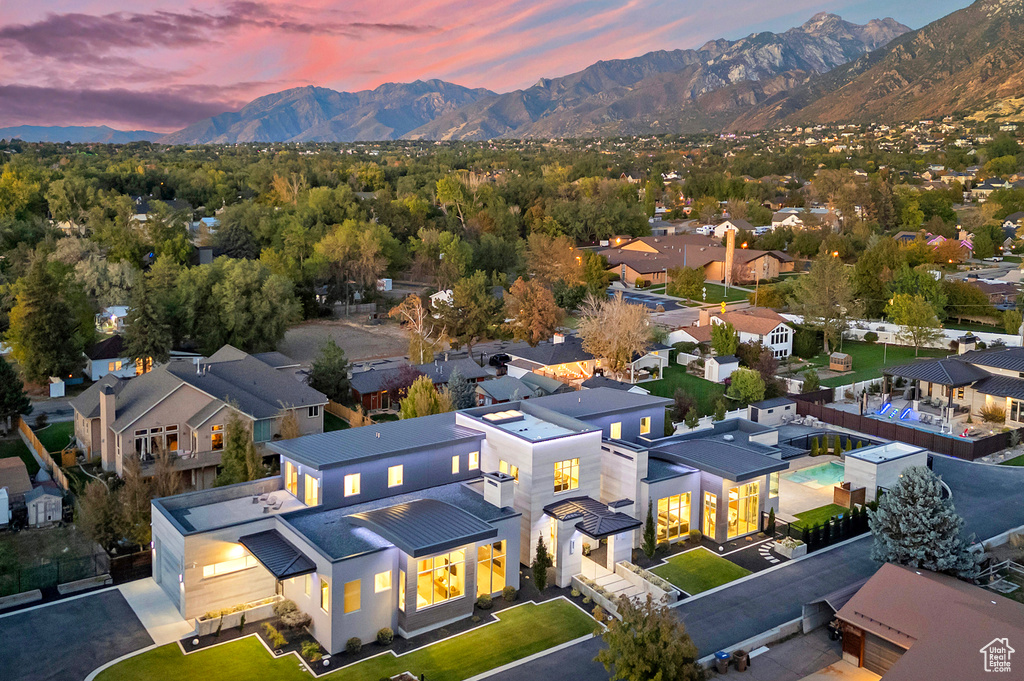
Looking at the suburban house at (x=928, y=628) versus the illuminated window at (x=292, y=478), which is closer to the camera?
the suburban house at (x=928, y=628)

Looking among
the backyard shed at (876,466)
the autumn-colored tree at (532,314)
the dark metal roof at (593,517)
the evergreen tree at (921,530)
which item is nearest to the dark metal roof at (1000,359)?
the backyard shed at (876,466)

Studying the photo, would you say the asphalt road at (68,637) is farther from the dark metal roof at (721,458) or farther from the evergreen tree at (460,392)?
the evergreen tree at (460,392)

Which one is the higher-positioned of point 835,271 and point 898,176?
point 898,176

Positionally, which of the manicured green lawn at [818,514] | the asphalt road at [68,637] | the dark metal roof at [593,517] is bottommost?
the manicured green lawn at [818,514]

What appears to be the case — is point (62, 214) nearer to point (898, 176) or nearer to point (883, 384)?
point (883, 384)

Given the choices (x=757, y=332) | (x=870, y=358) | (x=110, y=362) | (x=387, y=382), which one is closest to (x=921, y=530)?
(x=387, y=382)

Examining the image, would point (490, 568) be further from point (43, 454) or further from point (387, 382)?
point (43, 454)

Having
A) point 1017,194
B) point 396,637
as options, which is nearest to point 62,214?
point 396,637

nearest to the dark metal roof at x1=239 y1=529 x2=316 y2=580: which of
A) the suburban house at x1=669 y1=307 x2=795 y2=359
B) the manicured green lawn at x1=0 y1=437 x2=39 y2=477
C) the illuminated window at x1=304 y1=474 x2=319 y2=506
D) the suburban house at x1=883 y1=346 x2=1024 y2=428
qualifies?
the illuminated window at x1=304 y1=474 x2=319 y2=506
